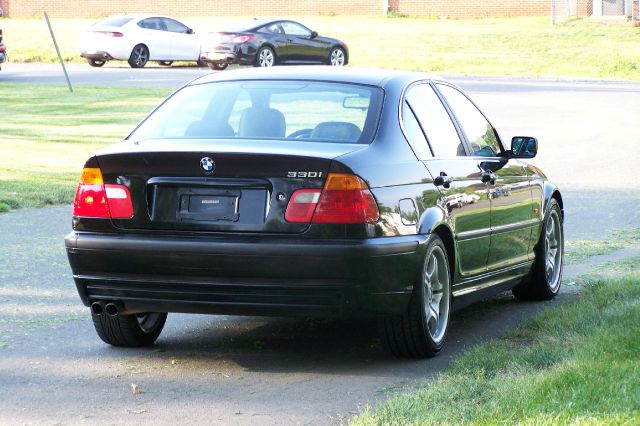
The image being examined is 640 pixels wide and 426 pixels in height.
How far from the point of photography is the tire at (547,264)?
8922 mm

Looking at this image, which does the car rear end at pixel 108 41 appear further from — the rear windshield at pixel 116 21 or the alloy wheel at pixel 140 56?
the alloy wheel at pixel 140 56

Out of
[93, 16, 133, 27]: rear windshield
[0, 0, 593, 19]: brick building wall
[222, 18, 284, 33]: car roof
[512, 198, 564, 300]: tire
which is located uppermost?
[512, 198, 564, 300]: tire

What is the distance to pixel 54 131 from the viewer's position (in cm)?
2123

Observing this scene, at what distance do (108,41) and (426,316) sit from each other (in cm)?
3310

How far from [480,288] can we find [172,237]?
7.21 ft

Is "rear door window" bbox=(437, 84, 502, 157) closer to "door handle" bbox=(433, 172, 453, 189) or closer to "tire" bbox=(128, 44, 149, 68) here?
"door handle" bbox=(433, 172, 453, 189)

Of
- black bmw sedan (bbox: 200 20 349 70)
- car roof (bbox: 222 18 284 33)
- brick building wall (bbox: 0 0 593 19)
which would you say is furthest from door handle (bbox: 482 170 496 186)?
brick building wall (bbox: 0 0 593 19)

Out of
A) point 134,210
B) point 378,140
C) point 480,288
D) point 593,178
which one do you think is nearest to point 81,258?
point 134,210

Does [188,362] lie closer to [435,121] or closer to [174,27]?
[435,121]

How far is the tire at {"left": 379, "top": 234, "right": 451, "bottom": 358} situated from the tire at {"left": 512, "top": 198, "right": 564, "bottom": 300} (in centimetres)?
177

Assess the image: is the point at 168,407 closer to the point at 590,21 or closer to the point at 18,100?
the point at 18,100

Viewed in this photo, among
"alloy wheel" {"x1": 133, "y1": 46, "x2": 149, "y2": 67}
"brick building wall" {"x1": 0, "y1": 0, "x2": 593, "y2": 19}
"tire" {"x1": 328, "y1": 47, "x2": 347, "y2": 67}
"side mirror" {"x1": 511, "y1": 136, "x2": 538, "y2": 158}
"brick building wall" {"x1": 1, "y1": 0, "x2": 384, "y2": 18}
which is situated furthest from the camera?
"brick building wall" {"x1": 1, "y1": 0, "x2": 384, "y2": 18}

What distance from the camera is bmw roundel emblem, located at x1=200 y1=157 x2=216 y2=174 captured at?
6480 millimetres

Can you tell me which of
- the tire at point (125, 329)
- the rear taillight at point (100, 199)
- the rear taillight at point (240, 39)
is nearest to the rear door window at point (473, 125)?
the tire at point (125, 329)
